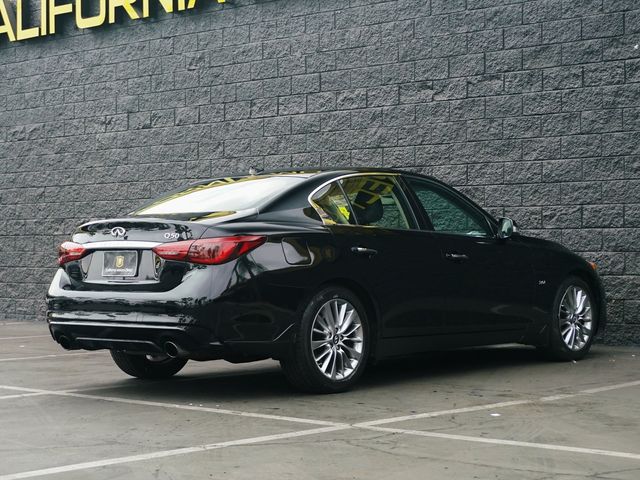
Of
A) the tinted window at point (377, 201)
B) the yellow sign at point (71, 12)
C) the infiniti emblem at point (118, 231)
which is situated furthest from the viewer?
the yellow sign at point (71, 12)

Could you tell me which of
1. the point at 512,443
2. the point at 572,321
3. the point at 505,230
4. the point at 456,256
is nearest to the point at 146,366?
the point at 456,256

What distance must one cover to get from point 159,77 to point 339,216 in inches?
295

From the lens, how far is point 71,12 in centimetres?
1614

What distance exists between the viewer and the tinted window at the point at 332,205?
27.1ft

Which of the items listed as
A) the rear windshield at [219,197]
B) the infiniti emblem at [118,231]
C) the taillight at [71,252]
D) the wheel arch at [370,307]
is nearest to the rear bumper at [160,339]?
the taillight at [71,252]

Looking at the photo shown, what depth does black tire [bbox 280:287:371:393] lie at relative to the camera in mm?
7746

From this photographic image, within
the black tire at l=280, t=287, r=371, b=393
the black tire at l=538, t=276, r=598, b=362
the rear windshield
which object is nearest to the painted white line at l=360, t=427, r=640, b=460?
the black tire at l=280, t=287, r=371, b=393

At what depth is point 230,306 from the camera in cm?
750

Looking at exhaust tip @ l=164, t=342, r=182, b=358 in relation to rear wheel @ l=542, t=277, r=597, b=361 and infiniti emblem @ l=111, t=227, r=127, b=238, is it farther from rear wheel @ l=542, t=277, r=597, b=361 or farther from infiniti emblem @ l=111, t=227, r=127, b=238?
rear wheel @ l=542, t=277, r=597, b=361

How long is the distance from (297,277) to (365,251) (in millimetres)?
701

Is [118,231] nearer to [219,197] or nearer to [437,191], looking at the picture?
[219,197]

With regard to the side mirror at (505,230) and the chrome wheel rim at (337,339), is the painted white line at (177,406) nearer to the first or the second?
the chrome wheel rim at (337,339)

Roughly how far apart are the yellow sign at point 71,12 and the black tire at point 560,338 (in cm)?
649

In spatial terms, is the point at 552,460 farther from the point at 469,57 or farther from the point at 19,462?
the point at 469,57
